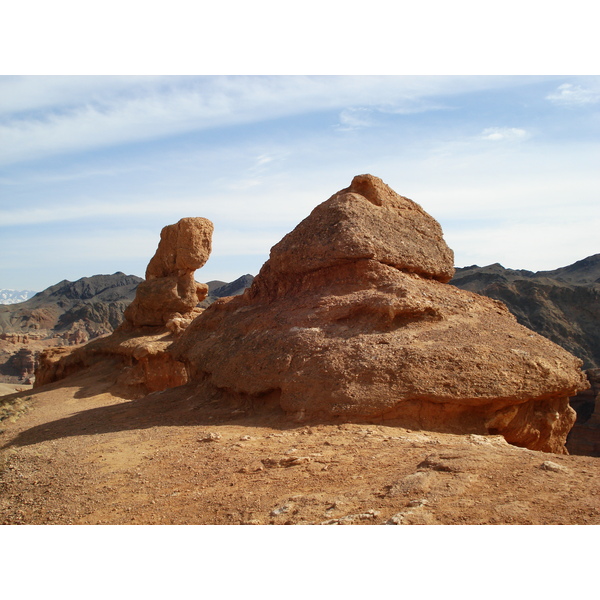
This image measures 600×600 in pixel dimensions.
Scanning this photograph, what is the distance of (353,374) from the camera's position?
498cm

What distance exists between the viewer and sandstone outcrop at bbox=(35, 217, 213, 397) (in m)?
13.7

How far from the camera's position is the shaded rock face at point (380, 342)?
4973mm

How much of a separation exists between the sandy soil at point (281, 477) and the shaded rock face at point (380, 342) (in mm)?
320


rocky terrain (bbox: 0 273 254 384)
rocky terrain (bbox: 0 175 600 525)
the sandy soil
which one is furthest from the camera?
rocky terrain (bbox: 0 273 254 384)

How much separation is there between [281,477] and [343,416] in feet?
3.94

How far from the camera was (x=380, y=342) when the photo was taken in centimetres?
532

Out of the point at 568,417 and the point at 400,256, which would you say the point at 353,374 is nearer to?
the point at 400,256

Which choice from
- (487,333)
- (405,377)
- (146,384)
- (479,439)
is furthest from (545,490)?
(146,384)

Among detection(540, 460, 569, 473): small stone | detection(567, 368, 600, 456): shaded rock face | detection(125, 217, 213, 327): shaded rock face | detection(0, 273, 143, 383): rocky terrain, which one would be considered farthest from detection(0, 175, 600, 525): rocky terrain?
detection(0, 273, 143, 383): rocky terrain

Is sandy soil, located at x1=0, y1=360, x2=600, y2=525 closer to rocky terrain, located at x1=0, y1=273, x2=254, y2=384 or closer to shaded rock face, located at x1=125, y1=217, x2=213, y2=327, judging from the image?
shaded rock face, located at x1=125, y1=217, x2=213, y2=327

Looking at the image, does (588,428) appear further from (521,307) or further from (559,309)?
(559,309)

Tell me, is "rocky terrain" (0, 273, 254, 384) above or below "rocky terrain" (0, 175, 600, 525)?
above

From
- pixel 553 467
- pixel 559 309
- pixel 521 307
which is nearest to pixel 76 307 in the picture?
pixel 521 307

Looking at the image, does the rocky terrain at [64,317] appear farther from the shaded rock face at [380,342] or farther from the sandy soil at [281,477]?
the sandy soil at [281,477]
